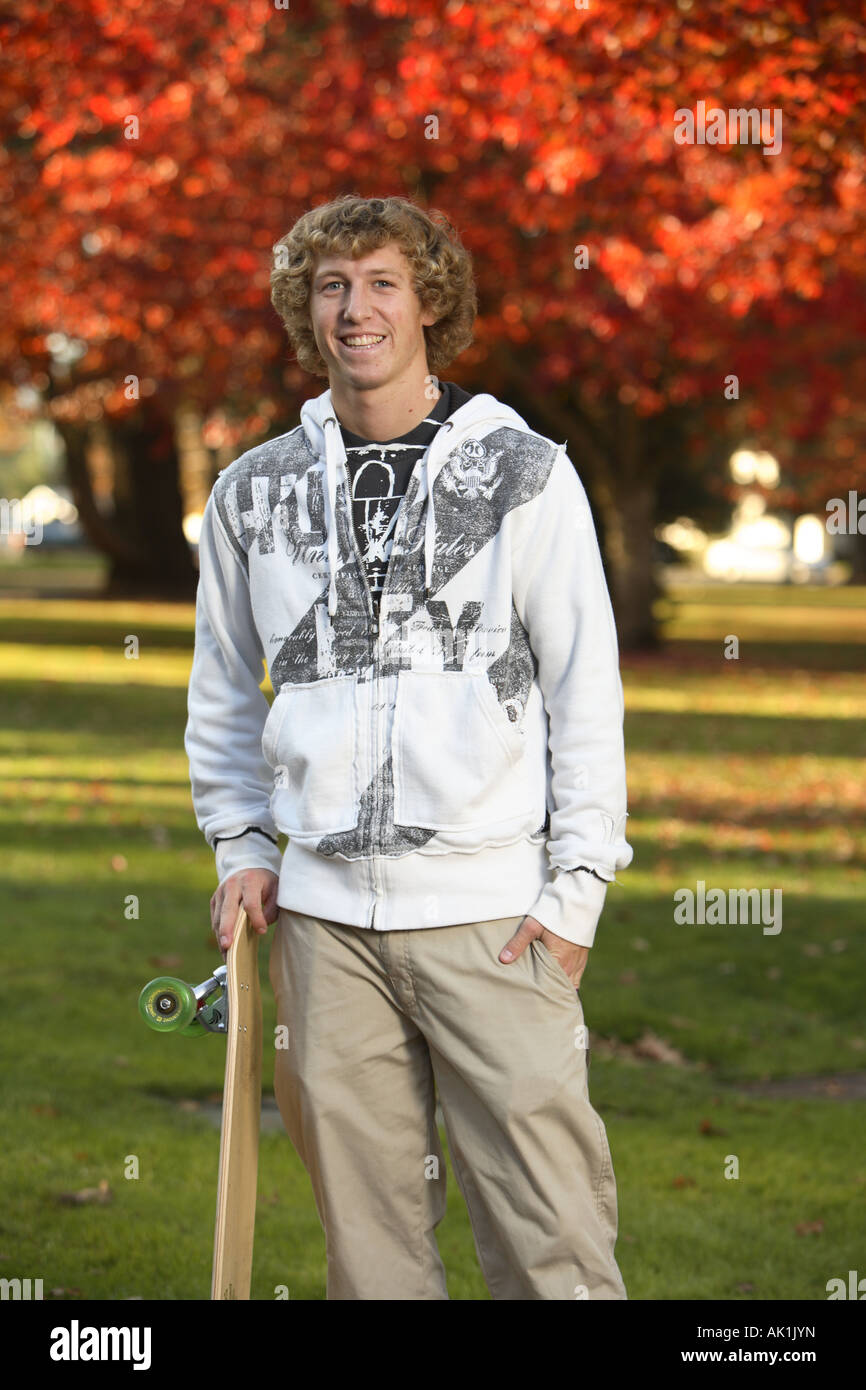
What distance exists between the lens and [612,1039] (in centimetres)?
708

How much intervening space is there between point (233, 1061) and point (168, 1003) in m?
Answer: 0.23

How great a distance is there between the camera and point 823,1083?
21.8ft

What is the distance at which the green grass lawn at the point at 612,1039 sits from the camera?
500cm

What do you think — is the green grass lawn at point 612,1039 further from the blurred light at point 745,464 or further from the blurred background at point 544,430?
the blurred light at point 745,464

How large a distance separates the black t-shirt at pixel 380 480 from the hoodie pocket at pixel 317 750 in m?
0.25

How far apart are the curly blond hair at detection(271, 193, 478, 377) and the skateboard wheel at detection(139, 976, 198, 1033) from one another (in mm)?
1197

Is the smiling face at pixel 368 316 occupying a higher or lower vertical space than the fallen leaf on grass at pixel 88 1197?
higher

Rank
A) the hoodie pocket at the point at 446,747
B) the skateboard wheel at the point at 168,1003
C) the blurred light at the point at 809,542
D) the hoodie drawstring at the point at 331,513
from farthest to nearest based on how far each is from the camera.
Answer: the blurred light at the point at 809,542 → the skateboard wheel at the point at 168,1003 → the hoodie drawstring at the point at 331,513 → the hoodie pocket at the point at 446,747

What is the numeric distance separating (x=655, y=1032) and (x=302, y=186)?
15.7 metres

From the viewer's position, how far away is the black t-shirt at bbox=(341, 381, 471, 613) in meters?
3.30

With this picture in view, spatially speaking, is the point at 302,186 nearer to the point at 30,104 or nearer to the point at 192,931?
the point at 30,104

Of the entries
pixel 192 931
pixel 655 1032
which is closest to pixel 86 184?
pixel 192 931

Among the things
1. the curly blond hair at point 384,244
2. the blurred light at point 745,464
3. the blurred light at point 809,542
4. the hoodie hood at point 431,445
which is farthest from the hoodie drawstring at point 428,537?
the blurred light at point 809,542
